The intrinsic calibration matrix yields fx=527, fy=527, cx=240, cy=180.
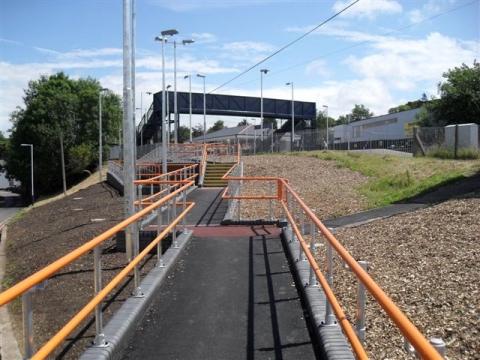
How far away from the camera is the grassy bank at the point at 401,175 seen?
17261 millimetres

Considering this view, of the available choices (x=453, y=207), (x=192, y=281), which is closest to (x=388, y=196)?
(x=453, y=207)

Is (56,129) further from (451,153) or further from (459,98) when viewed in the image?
(451,153)

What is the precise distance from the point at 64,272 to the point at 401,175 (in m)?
14.0

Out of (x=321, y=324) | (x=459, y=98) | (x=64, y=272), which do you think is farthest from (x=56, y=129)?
(x=321, y=324)

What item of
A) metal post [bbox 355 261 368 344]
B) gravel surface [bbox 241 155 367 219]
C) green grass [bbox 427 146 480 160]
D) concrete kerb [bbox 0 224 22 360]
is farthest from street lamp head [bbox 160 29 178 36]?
metal post [bbox 355 261 368 344]

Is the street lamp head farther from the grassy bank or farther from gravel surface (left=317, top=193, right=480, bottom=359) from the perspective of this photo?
gravel surface (left=317, top=193, right=480, bottom=359)

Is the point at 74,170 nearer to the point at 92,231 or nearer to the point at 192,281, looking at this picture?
the point at 92,231

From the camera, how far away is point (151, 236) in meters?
10.3

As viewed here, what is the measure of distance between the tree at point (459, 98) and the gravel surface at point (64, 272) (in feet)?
115

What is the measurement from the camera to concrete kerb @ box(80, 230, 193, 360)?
4529 mm

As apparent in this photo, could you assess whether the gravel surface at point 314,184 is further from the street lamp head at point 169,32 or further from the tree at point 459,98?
the tree at point 459,98

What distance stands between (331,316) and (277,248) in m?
4.13

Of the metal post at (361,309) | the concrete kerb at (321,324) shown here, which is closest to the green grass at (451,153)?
the concrete kerb at (321,324)

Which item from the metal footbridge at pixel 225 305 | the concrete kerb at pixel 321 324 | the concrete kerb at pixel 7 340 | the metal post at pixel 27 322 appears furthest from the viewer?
the concrete kerb at pixel 7 340
